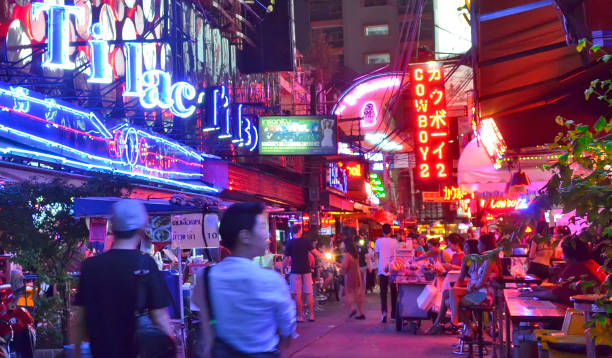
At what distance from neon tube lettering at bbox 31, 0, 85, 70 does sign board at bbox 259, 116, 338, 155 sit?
10395 mm

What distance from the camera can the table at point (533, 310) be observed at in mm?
7109

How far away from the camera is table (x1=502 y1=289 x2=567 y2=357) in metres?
7.11

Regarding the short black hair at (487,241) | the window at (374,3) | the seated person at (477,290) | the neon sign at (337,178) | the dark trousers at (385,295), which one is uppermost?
the window at (374,3)

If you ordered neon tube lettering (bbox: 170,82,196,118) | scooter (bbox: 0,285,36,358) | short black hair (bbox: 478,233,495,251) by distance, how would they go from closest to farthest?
scooter (bbox: 0,285,36,358), short black hair (bbox: 478,233,495,251), neon tube lettering (bbox: 170,82,196,118)

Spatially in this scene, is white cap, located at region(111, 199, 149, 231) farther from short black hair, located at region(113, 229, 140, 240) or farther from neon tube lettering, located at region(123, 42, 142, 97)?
neon tube lettering, located at region(123, 42, 142, 97)

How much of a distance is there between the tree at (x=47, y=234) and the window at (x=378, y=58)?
188ft

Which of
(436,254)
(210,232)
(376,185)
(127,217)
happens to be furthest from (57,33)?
(376,185)

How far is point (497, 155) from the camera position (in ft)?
39.7

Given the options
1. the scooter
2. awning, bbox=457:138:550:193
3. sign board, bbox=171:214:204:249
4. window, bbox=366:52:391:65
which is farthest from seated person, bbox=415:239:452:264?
window, bbox=366:52:391:65

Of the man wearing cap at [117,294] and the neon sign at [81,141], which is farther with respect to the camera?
the neon sign at [81,141]

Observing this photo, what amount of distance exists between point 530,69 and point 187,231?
5460 mm

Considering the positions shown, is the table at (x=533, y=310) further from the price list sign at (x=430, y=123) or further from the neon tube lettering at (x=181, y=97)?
the price list sign at (x=430, y=123)

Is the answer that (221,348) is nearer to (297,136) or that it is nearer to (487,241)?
(487,241)

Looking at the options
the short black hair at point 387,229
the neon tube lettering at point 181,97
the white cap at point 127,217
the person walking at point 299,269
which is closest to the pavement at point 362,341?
the person walking at point 299,269
